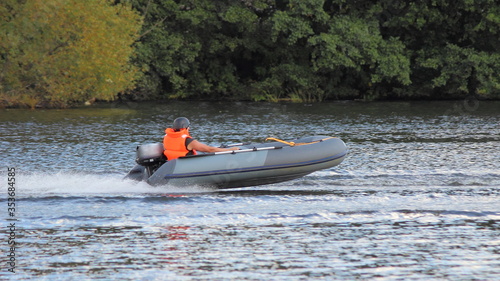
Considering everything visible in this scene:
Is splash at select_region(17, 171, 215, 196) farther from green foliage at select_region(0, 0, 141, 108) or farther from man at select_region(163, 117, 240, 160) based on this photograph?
green foliage at select_region(0, 0, 141, 108)

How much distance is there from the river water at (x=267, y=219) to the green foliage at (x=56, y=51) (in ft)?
39.5

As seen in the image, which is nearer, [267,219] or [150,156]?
[267,219]

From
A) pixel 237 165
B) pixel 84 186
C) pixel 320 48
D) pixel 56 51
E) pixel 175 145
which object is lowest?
pixel 84 186

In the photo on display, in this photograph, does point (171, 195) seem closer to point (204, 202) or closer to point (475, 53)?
point (204, 202)

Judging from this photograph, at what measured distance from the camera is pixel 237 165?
12398mm

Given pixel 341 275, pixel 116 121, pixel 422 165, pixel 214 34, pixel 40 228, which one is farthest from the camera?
pixel 214 34

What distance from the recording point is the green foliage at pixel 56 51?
3112 centimetres

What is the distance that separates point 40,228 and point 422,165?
7.71 meters

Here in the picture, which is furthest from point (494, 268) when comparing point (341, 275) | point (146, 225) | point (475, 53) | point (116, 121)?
point (475, 53)

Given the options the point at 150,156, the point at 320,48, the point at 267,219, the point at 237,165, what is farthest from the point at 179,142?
the point at 320,48

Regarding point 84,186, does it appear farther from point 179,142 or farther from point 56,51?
point 56,51

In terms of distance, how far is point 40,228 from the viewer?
10.0 meters

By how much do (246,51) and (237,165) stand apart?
85.6 ft

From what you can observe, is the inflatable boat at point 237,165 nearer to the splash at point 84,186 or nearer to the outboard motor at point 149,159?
the outboard motor at point 149,159
